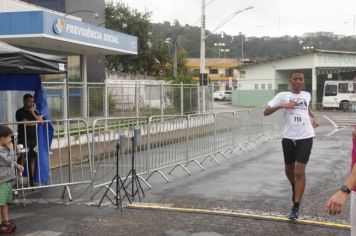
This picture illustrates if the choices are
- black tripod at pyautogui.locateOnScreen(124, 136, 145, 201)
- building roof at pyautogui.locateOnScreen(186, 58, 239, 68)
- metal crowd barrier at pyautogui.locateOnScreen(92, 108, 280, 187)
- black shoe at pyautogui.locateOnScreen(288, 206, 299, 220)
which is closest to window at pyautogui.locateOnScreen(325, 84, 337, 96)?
metal crowd barrier at pyautogui.locateOnScreen(92, 108, 280, 187)

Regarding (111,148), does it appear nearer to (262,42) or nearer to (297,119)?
(297,119)

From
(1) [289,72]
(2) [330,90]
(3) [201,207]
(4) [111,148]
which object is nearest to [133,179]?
(4) [111,148]

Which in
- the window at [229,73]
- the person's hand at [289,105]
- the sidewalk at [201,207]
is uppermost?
the window at [229,73]

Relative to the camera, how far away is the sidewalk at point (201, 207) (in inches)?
247

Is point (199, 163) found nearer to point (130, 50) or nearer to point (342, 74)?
point (130, 50)

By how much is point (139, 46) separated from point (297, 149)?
45.5 metres

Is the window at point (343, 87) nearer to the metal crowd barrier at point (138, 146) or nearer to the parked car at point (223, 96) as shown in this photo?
the parked car at point (223, 96)

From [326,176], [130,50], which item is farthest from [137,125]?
[130,50]

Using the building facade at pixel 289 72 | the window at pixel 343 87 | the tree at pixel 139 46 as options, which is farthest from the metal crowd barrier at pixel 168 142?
the building facade at pixel 289 72

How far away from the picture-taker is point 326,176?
10305 millimetres

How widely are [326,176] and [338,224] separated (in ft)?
13.1

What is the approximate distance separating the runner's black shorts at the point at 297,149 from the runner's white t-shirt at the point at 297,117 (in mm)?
58

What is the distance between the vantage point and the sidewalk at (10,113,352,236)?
6285 mm

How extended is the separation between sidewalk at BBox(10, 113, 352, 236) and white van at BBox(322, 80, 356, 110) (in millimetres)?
36789
